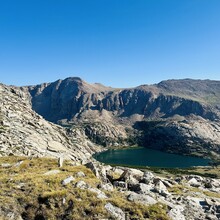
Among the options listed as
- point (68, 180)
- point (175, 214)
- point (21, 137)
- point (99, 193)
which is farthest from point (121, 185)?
point (21, 137)

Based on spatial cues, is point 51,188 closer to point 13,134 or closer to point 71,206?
point 71,206

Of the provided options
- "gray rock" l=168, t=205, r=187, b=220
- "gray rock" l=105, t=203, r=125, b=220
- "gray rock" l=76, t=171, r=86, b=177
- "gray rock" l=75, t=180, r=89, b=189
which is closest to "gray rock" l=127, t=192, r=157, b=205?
"gray rock" l=168, t=205, r=187, b=220

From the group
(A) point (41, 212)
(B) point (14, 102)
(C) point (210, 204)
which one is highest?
(B) point (14, 102)

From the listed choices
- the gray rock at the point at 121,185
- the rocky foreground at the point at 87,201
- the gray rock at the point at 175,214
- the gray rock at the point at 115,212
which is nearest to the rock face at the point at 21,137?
the gray rock at the point at 121,185

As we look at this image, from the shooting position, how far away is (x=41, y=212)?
70.6 feet

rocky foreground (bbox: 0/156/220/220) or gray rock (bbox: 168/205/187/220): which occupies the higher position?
rocky foreground (bbox: 0/156/220/220)

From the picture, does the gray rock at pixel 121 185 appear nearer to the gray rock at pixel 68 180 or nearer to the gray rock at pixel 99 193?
the gray rock at pixel 99 193

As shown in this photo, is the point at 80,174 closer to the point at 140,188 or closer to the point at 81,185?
the point at 81,185

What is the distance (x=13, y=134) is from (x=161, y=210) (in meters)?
80.3

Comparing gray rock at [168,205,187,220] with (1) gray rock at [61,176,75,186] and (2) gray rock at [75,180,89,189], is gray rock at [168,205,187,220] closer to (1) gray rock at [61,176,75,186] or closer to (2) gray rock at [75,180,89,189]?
(2) gray rock at [75,180,89,189]

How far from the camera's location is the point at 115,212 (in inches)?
854

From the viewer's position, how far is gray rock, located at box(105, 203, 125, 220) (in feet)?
69.5

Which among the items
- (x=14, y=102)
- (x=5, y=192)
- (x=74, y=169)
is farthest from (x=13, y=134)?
(x=5, y=192)

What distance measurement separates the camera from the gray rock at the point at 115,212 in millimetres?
21172
